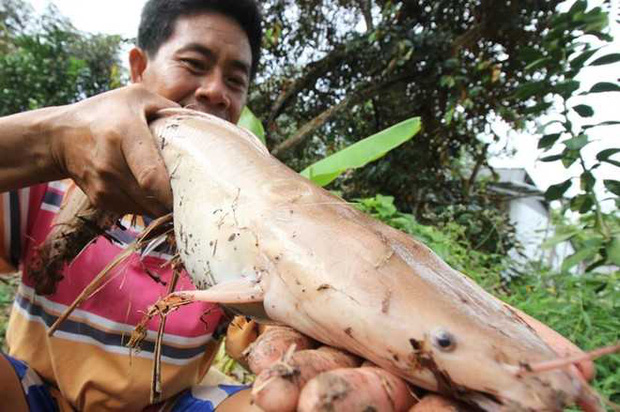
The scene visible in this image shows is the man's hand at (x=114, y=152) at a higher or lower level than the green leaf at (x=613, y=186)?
higher

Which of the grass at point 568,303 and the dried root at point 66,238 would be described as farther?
the grass at point 568,303

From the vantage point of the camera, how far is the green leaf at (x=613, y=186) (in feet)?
6.96

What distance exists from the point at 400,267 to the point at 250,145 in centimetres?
51

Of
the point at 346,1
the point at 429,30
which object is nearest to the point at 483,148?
the point at 429,30

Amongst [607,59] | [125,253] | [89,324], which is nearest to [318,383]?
[125,253]

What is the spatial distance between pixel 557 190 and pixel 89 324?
2242mm

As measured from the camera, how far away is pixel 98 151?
1005 millimetres

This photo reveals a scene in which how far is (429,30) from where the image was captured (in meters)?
6.14

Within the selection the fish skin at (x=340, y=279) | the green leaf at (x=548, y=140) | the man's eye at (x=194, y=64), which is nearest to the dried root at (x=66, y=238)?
the fish skin at (x=340, y=279)

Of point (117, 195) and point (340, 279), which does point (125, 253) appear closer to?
point (117, 195)

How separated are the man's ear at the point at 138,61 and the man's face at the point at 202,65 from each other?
0.04 metres

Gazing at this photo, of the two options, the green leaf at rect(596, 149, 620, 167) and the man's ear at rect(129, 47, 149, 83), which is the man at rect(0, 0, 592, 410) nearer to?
the man's ear at rect(129, 47, 149, 83)

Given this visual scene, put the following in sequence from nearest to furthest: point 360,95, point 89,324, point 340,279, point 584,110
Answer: point 340,279 → point 89,324 → point 584,110 → point 360,95

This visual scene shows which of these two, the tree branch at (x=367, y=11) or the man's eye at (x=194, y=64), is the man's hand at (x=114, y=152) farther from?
the tree branch at (x=367, y=11)
